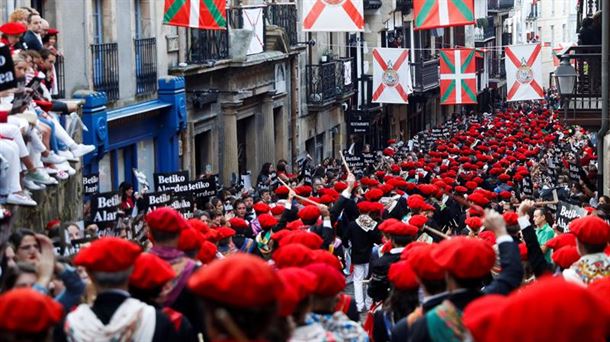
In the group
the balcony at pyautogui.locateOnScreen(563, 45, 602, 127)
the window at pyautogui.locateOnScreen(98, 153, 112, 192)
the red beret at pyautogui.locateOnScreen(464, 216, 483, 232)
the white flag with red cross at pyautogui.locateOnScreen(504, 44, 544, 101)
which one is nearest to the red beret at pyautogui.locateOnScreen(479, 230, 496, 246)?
the red beret at pyautogui.locateOnScreen(464, 216, 483, 232)

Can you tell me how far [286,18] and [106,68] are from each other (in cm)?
1236

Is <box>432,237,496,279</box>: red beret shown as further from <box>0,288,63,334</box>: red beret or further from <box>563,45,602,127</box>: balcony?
<box>563,45,602,127</box>: balcony

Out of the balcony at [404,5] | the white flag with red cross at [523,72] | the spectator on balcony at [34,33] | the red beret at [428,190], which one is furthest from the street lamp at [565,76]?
the balcony at [404,5]

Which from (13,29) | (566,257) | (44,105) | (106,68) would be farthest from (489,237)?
(106,68)

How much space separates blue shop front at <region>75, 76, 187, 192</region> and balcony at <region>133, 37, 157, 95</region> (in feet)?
0.81

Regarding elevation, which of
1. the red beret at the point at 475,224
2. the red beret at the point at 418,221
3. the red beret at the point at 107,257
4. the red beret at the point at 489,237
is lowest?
the red beret at the point at 475,224

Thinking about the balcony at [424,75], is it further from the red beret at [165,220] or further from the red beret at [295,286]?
the red beret at [295,286]

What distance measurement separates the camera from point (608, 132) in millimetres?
22891

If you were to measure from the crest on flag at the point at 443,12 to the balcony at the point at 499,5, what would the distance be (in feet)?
168

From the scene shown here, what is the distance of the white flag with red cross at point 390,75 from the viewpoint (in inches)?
1307

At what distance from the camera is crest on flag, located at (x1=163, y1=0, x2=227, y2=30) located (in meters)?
22.6

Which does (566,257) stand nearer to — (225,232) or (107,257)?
(107,257)

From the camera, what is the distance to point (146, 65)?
25.8 m

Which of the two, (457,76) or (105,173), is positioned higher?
(457,76)
